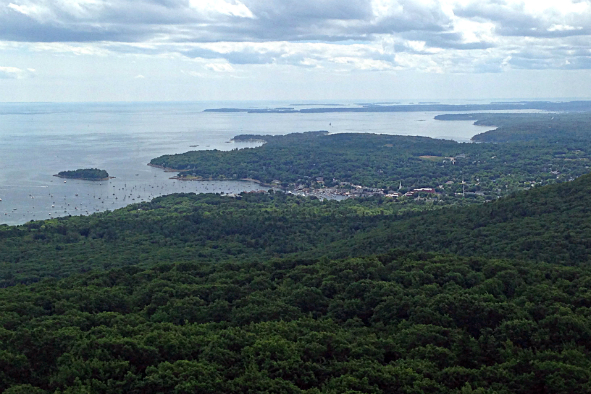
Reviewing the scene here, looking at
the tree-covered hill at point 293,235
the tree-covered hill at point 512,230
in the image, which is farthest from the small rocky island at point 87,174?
the tree-covered hill at point 512,230

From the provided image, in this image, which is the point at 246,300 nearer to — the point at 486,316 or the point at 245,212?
the point at 486,316

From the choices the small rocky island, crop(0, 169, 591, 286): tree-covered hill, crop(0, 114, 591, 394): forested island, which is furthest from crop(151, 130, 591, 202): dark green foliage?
crop(0, 114, 591, 394): forested island

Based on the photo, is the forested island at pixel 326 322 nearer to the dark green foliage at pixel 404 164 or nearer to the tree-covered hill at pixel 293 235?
the tree-covered hill at pixel 293 235

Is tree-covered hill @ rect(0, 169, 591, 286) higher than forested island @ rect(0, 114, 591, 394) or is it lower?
lower

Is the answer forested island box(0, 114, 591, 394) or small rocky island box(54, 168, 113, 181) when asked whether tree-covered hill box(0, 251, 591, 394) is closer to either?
forested island box(0, 114, 591, 394)

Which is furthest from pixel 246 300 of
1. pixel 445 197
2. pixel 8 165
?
pixel 8 165
